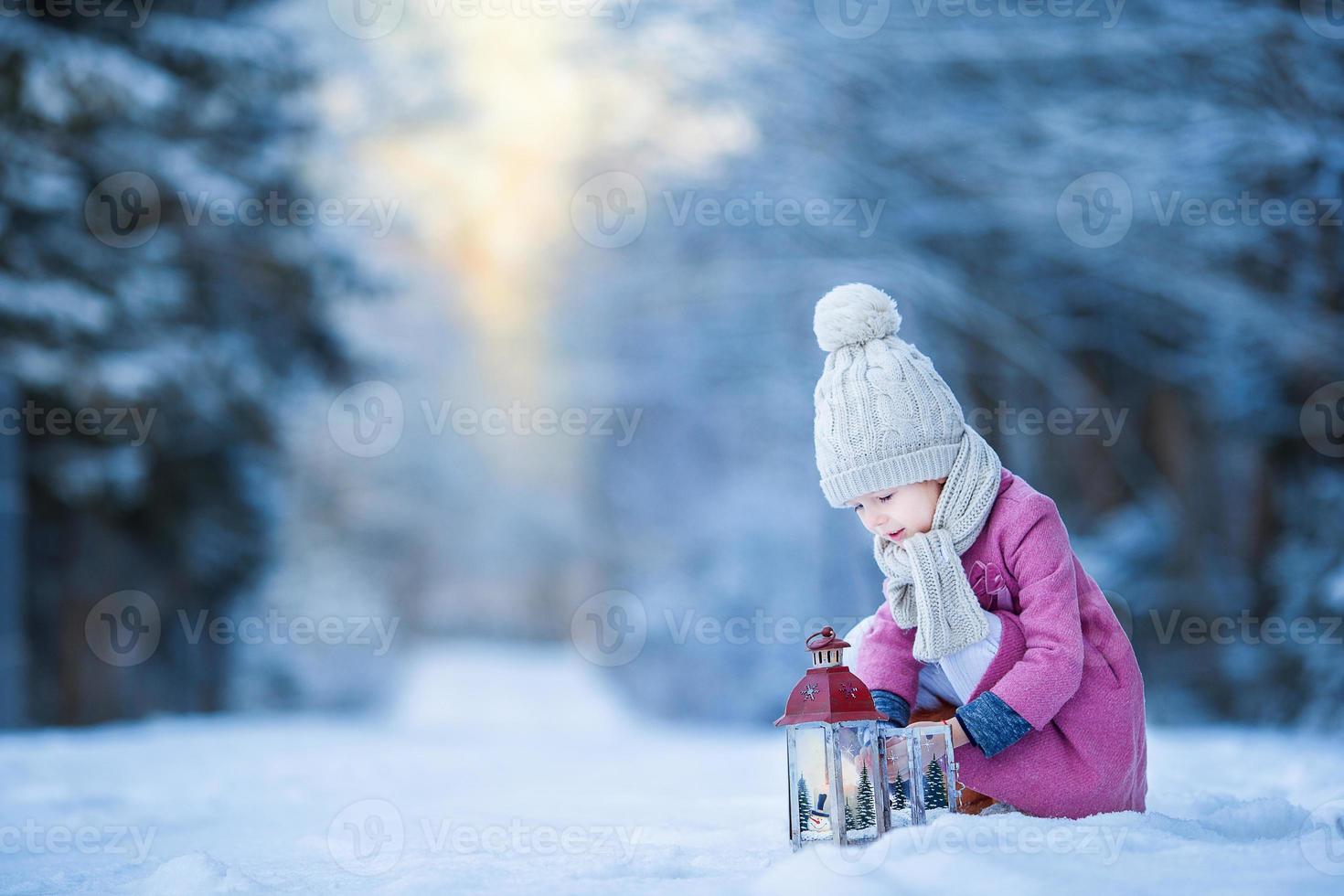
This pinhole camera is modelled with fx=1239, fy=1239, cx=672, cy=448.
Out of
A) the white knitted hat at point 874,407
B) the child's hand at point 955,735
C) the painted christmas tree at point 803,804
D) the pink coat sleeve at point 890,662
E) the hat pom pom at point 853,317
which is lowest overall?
the painted christmas tree at point 803,804

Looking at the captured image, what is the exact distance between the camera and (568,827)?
3.18 metres

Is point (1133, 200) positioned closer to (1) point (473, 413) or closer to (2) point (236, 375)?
(2) point (236, 375)

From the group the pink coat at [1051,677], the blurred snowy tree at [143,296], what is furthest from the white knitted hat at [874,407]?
the blurred snowy tree at [143,296]

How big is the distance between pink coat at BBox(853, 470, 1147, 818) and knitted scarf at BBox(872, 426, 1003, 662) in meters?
0.07

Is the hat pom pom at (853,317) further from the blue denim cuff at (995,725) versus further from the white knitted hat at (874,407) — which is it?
the blue denim cuff at (995,725)

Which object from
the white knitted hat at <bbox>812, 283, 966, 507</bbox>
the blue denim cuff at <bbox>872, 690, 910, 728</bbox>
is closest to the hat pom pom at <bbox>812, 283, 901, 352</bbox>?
the white knitted hat at <bbox>812, 283, 966, 507</bbox>

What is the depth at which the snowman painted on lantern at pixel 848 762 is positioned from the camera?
2314 mm

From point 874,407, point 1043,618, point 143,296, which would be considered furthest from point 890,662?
point 143,296

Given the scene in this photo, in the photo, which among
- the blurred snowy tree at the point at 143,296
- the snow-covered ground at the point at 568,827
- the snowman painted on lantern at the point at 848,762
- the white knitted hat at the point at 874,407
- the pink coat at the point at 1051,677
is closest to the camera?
the snow-covered ground at the point at 568,827

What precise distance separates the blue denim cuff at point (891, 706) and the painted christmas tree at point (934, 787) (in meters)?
0.18

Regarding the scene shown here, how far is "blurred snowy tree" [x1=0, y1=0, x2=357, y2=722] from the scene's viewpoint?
780 cm

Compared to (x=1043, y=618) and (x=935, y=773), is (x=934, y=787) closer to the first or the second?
(x=935, y=773)

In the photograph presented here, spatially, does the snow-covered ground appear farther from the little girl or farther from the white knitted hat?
the white knitted hat

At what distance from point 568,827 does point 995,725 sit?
1.26m
